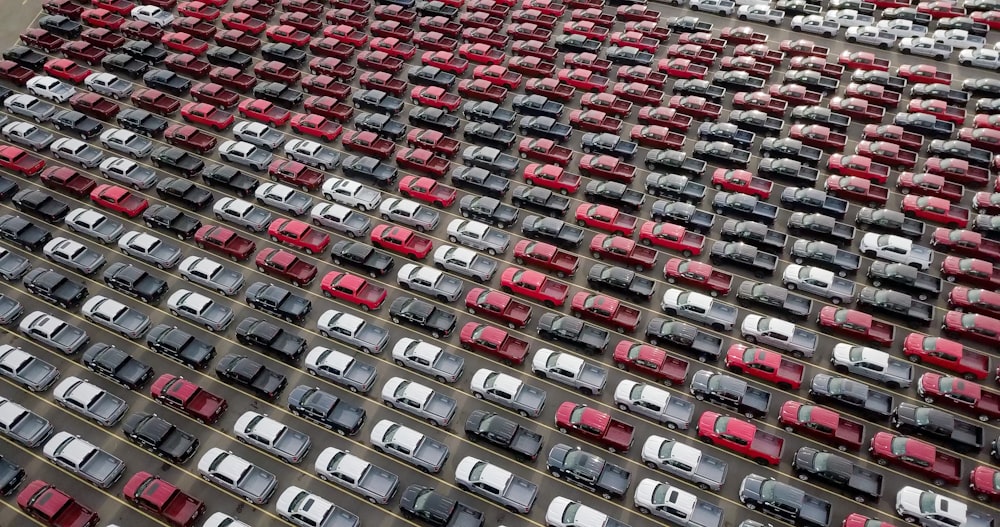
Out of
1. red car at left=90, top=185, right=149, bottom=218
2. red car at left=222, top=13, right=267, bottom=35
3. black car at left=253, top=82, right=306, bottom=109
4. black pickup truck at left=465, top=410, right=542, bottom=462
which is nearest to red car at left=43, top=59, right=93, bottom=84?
red car at left=222, top=13, right=267, bottom=35

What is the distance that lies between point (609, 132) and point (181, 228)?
109 ft

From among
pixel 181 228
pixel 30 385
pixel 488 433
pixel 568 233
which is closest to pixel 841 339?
pixel 568 233

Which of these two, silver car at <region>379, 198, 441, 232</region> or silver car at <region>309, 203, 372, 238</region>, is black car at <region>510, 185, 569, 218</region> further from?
silver car at <region>309, 203, 372, 238</region>

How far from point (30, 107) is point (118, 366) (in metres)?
31.2

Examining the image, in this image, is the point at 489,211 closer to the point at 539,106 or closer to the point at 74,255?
the point at 539,106

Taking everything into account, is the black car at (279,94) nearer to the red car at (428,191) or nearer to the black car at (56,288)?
the red car at (428,191)

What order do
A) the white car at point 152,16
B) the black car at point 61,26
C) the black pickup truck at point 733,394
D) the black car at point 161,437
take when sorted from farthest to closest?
1. the white car at point 152,16
2. the black car at point 61,26
3. the black pickup truck at point 733,394
4. the black car at point 161,437

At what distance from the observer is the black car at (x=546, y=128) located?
179ft

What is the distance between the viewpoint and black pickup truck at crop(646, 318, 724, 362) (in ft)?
132

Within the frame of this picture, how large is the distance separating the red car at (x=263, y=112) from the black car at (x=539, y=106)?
19.4m

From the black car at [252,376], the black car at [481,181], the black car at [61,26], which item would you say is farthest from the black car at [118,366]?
the black car at [61,26]

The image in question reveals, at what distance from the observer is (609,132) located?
55.8 meters

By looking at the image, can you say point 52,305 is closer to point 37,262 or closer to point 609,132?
point 37,262

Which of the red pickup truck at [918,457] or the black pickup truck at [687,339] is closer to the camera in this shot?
the red pickup truck at [918,457]
